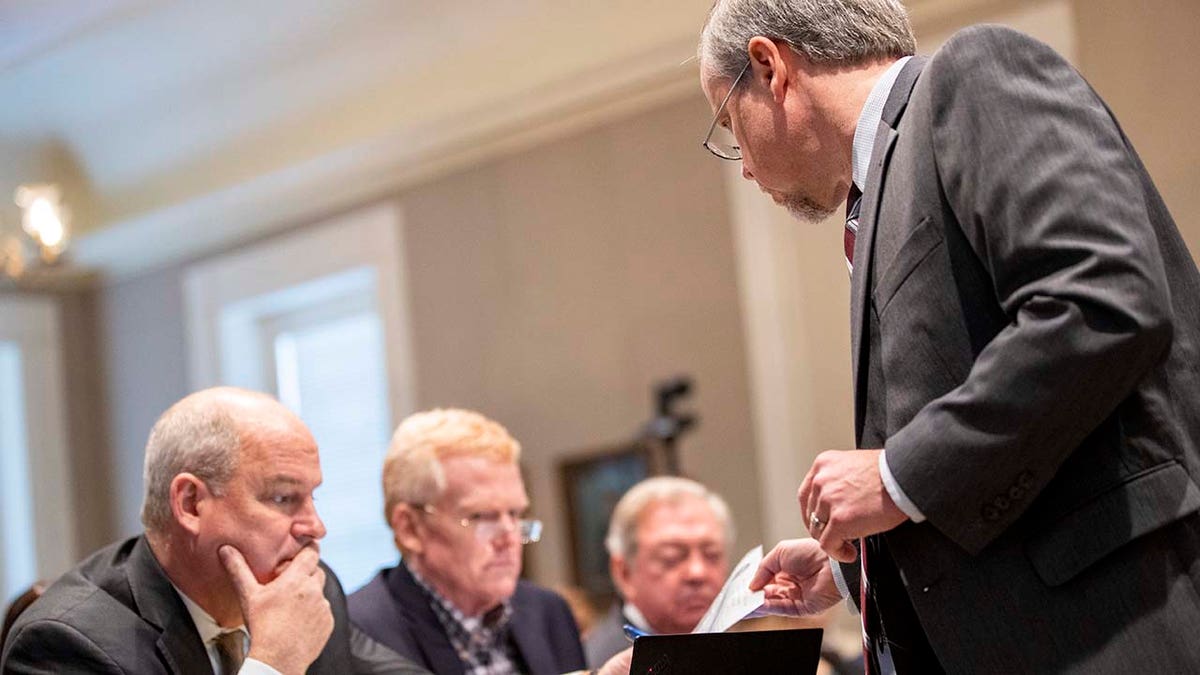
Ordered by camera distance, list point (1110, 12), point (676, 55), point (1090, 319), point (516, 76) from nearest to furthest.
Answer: point (1090, 319) → point (1110, 12) → point (676, 55) → point (516, 76)

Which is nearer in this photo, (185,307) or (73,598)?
(73,598)

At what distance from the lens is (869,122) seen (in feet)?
6.78

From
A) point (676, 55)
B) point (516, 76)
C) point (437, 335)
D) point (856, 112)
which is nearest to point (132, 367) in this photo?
point (437, 335)

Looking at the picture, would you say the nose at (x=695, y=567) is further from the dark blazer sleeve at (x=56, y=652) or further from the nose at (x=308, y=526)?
the dark blazer sleeve at (x=56, y=652)

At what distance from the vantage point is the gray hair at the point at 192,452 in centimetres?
272

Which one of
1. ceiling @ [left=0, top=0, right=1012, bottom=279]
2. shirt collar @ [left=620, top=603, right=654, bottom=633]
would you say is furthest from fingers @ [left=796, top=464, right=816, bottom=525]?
ceiling @ [left=0, top=0, right=1012, bottom=279]

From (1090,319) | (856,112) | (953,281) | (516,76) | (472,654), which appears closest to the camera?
(1090,319)

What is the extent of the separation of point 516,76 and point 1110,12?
282 centimetres

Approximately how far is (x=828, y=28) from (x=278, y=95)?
6.21m

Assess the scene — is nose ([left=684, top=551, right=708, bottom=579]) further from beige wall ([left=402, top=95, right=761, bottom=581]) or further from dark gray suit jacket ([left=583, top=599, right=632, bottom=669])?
beige wall ([left=402, top=95, right=761, bottom=581])

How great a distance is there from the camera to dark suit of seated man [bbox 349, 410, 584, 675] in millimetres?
3682

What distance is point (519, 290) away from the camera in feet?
23.9

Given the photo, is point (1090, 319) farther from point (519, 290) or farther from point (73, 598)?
point (519, 290)

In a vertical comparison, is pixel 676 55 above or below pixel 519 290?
above
